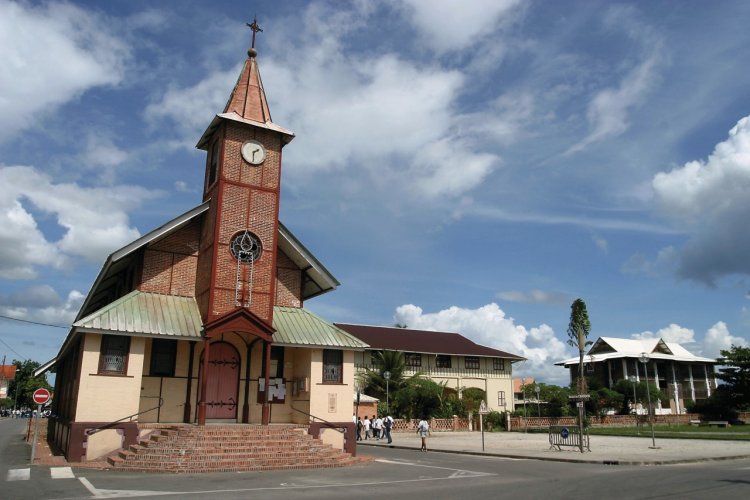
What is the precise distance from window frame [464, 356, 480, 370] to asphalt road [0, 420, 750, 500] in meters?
37.2

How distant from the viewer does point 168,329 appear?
19.7 meters

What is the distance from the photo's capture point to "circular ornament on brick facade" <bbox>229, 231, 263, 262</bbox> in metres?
21.7

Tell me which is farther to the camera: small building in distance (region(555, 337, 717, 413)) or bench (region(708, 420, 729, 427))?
small building in distance (region(555, 337, 717, 413))

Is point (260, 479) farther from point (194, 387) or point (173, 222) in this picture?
point (173, 222)

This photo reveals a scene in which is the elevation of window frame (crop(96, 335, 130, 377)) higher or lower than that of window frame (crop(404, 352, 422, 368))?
lower

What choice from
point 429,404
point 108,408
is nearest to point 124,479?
point 108,408

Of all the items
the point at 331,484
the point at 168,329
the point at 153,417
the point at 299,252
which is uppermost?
the point at 299,252

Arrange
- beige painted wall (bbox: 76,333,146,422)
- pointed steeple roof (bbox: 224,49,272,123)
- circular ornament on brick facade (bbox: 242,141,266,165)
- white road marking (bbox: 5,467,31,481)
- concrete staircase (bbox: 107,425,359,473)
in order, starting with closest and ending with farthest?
white road marking (bbox: 5,467,31,481) → concrete staircase (bbox: 107,425,359,473) → beige painted wall (bbox: 76,333,146,422) → circular ornament on brick facade (bbox: 242,141,266,165) → pointed steeple roof (bbox: 224,49,272,123)

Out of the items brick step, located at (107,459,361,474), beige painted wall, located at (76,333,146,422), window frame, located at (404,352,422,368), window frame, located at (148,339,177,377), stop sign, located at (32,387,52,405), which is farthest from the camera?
window frame, located at (404,352,422,368)

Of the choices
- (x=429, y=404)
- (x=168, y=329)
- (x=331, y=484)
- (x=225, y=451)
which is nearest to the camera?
(x=331, y=484)

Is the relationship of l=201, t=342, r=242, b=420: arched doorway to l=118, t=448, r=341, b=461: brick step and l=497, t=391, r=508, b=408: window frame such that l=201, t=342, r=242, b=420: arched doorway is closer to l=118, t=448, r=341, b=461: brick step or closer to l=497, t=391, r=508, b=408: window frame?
l=118, t=448, r=341, b=461: brick step

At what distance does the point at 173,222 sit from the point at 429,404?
99.4 feet

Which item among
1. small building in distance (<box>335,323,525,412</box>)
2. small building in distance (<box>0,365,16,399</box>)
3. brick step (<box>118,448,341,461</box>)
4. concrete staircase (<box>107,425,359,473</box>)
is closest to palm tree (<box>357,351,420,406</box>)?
small building in distance (<box>335,323,525,412</box>)

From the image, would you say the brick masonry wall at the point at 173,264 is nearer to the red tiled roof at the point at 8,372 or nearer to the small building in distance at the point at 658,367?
the small building in distance at the point at 658,367
